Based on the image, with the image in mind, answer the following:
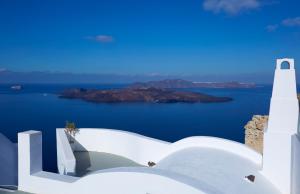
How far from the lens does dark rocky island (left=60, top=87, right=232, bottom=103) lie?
37269 mm

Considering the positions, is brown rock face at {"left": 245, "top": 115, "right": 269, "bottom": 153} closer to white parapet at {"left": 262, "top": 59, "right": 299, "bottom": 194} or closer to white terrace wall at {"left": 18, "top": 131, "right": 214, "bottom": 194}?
white parapet at {"left": 262, "top": 59, "right": 299, "bottom": 194}

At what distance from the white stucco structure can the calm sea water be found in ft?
39.8

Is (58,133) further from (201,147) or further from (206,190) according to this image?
(206,190)

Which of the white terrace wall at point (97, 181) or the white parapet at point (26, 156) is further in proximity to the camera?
the white parapet at point (26, 156)

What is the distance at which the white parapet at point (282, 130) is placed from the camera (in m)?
6.55

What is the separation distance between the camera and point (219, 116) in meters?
32.5

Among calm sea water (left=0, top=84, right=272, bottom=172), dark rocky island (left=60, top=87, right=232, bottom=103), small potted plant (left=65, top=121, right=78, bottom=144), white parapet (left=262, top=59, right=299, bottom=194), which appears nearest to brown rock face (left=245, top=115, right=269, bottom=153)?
calm sea water (left=0, top=84, right=272, bottom=172)

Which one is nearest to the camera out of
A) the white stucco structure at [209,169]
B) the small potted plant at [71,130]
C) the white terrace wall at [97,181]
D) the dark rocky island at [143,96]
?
the white terrace wall at [97,181]

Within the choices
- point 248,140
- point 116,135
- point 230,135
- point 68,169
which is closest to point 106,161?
point 116,135

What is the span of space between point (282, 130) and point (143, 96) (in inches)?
1203

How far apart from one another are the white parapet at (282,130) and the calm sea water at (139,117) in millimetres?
14414

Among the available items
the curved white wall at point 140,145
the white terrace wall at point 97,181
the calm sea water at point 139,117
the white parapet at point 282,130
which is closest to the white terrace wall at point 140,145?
the curved white wall at point 140,145

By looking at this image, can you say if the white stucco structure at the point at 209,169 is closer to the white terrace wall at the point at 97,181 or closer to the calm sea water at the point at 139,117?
the white terrace wall at the point at 97,181

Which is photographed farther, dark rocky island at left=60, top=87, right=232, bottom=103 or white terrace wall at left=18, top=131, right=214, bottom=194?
dark rocky island at left=60, top=87, right=232, bottom=103
